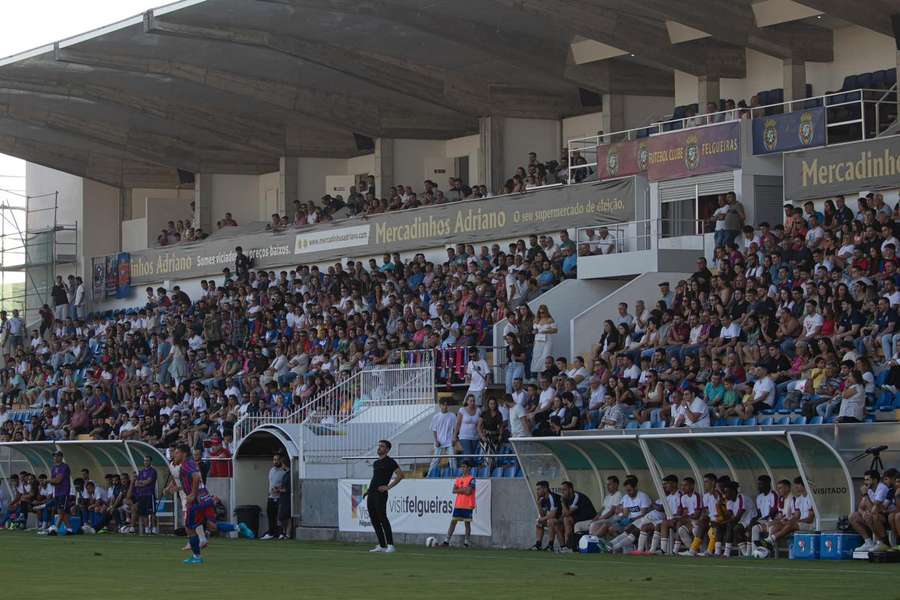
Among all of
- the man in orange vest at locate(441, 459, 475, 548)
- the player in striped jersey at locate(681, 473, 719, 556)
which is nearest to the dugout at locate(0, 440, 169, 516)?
the man in orange vest at locate(441, 459, 475, 548)

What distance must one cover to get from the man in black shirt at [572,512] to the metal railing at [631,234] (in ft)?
34.1

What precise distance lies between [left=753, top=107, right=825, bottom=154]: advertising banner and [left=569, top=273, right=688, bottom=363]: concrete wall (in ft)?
12.3

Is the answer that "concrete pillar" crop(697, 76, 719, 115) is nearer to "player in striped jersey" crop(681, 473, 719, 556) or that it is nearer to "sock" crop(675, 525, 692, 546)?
"player in striped jersey" crop(681, 473, 719, 556)

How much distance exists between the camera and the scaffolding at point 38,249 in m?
57.5

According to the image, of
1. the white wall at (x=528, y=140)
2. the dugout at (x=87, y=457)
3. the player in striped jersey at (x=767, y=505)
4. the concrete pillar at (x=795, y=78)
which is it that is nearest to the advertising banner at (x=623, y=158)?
the concrete pillar at (x=795, y=78)

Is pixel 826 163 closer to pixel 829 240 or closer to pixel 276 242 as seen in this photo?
pixel 829 240

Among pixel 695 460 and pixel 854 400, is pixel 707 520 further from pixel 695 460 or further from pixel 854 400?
pixel 854 400

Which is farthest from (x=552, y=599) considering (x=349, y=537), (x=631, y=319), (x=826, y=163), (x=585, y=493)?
(x=826, y=163)

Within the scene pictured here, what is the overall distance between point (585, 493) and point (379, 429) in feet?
24.4

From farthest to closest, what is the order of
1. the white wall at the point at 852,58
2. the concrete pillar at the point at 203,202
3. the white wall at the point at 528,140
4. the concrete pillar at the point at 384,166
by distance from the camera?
the concrete pillar at the point at 203,202 → the concrete pillar at the point at 384,166 → the white wall at the point at 528,140 → the white wall at the point at 852,58

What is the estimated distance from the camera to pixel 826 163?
102 feet

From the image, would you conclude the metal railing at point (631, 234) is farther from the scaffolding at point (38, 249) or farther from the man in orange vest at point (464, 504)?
the scaffolding at point (38, 249)

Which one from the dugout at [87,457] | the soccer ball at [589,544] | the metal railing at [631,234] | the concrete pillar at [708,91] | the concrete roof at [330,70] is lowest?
the soccer ball at [589,544]

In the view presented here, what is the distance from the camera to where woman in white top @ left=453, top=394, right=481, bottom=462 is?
28.2 metres
